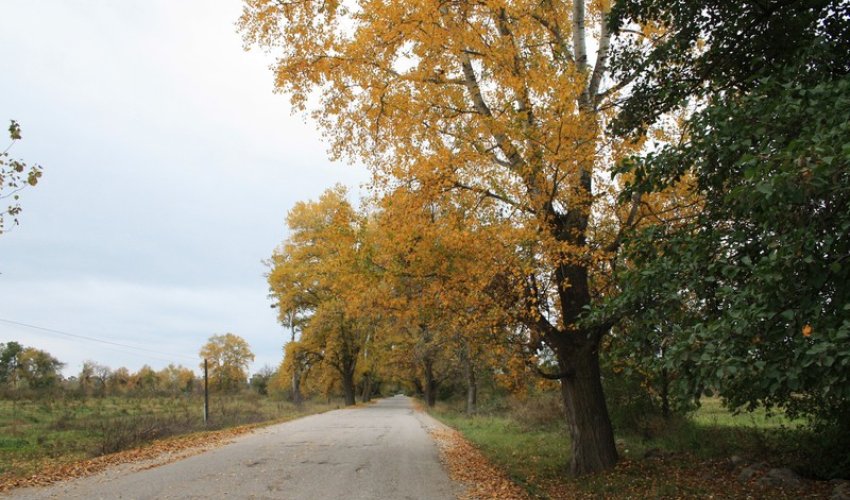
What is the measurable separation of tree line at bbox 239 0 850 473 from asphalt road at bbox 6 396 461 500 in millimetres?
3020

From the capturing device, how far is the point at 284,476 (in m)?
10.0

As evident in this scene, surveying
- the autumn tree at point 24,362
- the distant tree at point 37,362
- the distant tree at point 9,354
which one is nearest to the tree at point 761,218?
the autumn tree at point 24,362

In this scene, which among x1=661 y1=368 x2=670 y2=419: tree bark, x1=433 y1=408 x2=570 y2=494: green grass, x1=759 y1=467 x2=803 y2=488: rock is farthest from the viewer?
x1=661 y1=368 x2=670 y2=419: tree bark

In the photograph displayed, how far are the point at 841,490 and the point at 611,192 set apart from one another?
17.2ft

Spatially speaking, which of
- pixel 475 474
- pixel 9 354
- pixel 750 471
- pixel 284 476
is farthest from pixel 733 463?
pixel 9 354

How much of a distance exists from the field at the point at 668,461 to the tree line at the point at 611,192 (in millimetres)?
700

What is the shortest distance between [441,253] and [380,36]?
381cm

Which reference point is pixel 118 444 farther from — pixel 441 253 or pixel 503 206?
pixel 503 206

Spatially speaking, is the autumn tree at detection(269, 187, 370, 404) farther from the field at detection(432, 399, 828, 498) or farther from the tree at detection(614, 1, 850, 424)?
the tree at detection(614, 1, 850, 424)

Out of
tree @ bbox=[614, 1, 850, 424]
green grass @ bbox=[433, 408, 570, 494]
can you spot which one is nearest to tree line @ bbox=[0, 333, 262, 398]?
green grass @ bbox=[433, 408, 570, 494]

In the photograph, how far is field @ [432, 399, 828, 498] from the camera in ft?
27.3

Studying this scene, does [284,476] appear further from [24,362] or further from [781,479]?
[24,362]

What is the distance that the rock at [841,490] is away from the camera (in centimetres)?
698

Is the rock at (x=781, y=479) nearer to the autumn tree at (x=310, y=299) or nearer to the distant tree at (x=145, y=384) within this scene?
the autumn tree at (x=310, y=299)
